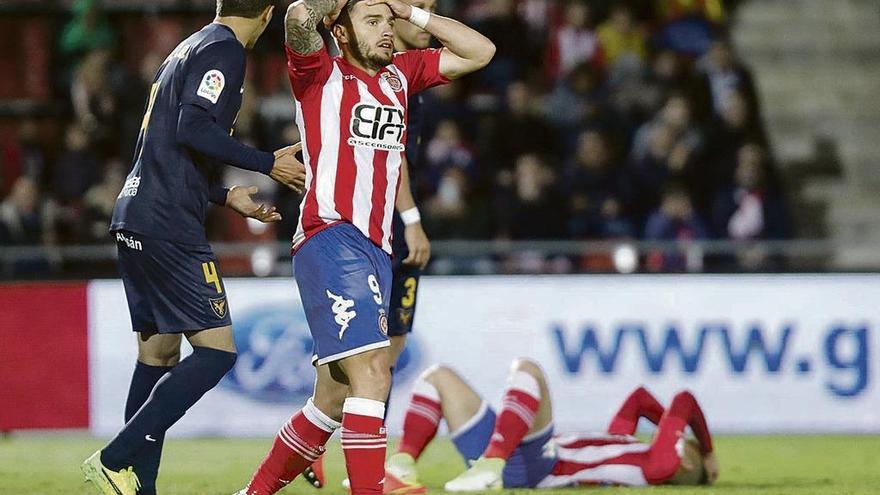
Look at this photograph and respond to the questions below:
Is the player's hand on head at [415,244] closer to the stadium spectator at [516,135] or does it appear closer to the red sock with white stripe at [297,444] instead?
the red sock with white stripe at [297,444]

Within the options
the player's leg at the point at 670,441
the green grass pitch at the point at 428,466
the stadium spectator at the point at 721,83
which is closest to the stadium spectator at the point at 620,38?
the stadium spectator at the point at 721,83

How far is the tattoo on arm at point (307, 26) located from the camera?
5.80 m

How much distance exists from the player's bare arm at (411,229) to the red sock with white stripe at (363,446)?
5.74 feet

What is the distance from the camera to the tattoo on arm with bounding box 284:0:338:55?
5.80 meters

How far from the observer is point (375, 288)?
234 inches

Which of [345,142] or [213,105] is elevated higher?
[213,105]

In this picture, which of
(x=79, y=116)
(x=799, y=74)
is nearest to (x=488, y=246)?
(x=79, y=116)

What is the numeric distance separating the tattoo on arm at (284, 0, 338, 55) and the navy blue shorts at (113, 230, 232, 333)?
0.95 m

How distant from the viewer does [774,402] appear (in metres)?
10.4

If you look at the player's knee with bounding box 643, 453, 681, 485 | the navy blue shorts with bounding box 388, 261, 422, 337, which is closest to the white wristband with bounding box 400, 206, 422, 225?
the navy blue shorts with bounding box 388, 261, 422, 337

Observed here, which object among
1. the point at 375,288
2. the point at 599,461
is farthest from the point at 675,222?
the point at 375,288

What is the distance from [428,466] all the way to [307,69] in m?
3.53

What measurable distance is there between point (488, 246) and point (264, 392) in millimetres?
2026

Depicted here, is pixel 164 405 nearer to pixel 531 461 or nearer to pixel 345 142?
pixel 345 142
